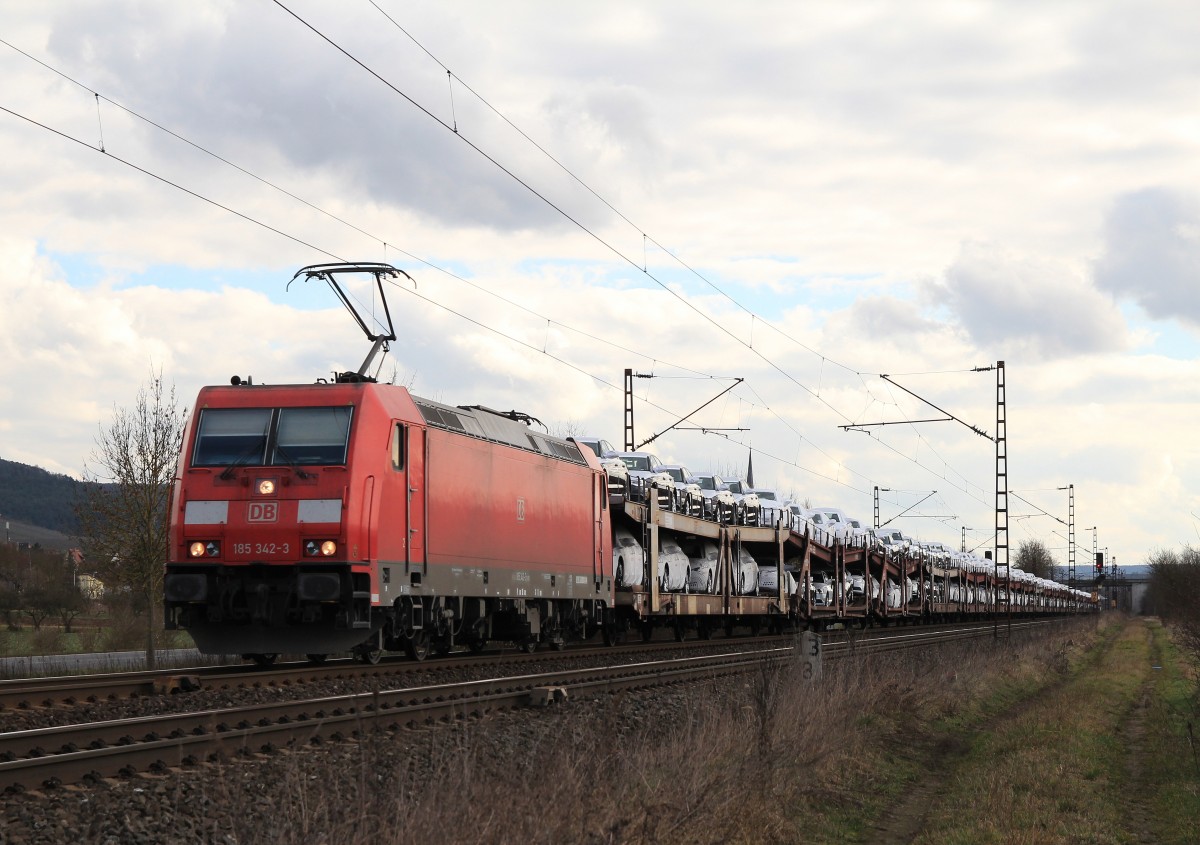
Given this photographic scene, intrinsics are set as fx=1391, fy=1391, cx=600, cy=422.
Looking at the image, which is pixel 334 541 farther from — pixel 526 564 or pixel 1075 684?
pixel 1075 684

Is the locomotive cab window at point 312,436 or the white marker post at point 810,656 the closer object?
the white marker post at point 810,656

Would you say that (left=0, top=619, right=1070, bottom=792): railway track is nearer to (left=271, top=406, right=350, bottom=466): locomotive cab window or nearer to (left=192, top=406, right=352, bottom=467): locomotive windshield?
(left=271, top=406, right=350, bottom=466): locomotive cab window

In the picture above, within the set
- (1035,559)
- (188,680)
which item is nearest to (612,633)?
(188,680)

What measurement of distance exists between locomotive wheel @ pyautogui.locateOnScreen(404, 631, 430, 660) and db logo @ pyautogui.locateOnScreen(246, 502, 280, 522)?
377 cm

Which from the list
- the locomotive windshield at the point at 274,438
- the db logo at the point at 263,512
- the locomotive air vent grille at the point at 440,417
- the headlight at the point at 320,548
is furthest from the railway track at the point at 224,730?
the locomotive air vent grille at the point at 440,417

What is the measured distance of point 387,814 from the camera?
779cm

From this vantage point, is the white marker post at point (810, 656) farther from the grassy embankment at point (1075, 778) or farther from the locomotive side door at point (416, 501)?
the locomotive side door at point (416, 501)

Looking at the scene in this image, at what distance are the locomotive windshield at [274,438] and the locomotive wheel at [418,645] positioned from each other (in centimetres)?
392

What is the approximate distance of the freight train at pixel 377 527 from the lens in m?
18.3

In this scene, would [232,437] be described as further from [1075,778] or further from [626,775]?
[1075,778]

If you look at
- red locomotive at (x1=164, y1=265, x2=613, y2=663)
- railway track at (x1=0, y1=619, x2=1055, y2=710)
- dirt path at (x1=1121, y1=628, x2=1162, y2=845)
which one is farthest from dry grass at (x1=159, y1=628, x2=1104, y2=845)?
red locomotive at (x1=164, y1=265, x2=613, y2=663)

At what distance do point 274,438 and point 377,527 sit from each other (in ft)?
6.21

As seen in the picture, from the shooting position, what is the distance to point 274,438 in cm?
1900

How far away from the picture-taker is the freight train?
18344 mm
